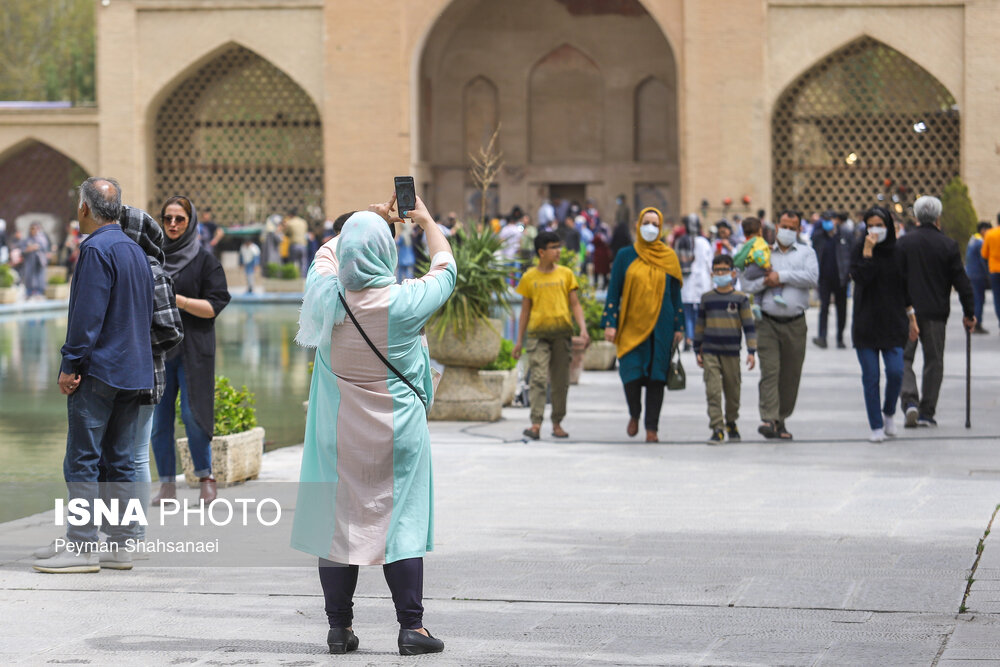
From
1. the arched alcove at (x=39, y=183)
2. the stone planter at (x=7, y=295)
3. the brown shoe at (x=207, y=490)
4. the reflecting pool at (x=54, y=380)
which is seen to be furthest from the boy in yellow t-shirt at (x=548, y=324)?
the arched alcove at (x=39, y=183)

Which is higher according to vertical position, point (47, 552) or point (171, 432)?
point (171, 432)

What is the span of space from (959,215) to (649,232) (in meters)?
17.5

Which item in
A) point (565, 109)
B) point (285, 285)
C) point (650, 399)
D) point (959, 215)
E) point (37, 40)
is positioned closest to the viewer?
point (650, 399)

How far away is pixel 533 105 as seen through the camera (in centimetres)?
3428

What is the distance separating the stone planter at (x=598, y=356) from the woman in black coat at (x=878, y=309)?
5527 mm

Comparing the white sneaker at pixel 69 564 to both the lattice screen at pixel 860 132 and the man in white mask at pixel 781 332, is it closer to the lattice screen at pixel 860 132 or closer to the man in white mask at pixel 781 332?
Result: the man in white mask at pixel 781 332

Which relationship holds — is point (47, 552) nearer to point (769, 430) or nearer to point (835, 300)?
point (769, 430)

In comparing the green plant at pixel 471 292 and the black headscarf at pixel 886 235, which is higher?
the black headscarf at pixel 886 235

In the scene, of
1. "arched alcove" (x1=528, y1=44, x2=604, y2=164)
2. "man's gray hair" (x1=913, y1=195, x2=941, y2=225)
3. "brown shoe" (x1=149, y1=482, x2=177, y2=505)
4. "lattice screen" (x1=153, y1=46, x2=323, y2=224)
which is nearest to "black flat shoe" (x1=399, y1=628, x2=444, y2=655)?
"brown shoe" (x1=149, y1=482, x2=177, y2=505)

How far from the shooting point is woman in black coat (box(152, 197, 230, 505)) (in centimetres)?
741

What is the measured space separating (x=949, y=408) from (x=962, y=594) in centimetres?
622

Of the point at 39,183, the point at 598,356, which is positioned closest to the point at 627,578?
the point at 598,356

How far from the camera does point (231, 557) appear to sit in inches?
249

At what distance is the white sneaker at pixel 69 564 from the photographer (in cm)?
597
